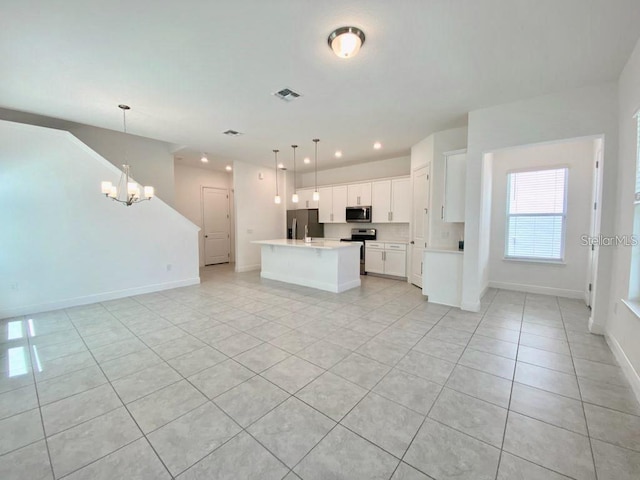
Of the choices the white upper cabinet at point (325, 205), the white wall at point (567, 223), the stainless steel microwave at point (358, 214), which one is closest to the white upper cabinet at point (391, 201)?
the stainless steel microwave at point (358, 214)

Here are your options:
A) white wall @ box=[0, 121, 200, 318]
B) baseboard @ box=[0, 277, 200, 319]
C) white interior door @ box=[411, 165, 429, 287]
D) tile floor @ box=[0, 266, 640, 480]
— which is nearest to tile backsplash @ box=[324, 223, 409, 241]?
white interior door @ box=[411, 165, 429, 287]

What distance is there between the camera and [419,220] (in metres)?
5.36

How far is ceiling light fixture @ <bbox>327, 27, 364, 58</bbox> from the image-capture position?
6.92 ft

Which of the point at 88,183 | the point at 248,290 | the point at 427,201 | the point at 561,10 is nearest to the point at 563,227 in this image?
the point at 427,201

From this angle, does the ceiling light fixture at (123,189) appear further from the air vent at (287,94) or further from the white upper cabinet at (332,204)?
the white upper cabinet at (332,204)

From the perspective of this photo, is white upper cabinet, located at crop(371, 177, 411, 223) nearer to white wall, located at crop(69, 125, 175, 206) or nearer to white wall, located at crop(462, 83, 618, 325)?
white wall, located at crop(462, 83, 618, 325)

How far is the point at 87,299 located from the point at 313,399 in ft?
14.5

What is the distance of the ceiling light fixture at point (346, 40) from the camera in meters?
2.11

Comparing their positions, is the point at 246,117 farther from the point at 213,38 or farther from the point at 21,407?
the point at 21,407

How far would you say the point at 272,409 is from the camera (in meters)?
1.88

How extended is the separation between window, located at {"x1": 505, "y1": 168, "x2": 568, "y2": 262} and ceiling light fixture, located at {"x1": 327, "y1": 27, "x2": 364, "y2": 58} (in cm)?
435

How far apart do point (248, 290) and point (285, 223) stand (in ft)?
11.5

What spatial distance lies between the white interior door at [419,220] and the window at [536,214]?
1568 mm

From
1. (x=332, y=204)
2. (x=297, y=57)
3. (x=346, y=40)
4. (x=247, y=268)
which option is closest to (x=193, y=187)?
(x=247, y=268)
